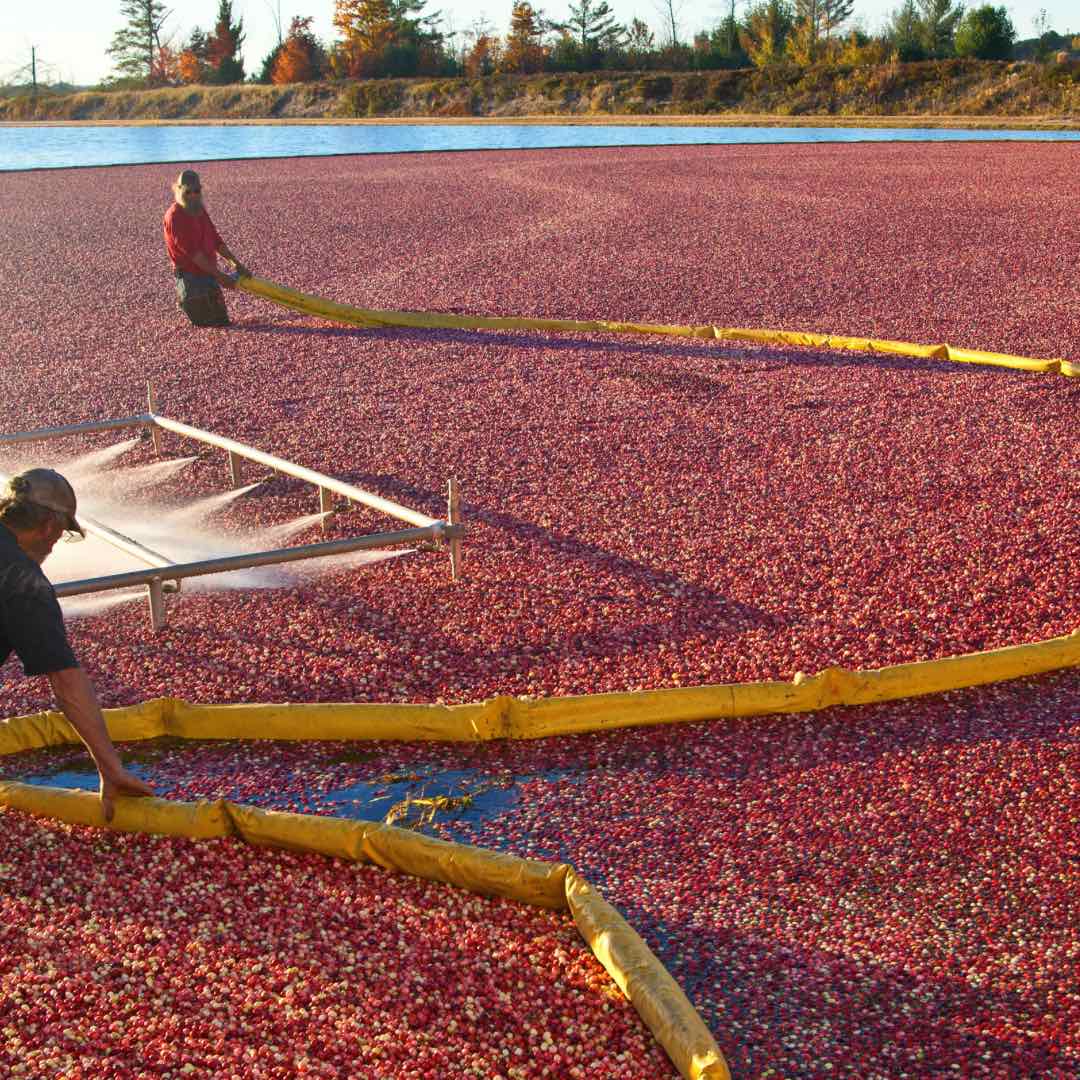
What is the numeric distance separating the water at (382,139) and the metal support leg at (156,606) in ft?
82.6

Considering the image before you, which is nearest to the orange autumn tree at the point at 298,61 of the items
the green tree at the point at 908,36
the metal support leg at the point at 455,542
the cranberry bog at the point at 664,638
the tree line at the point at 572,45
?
the tree line at the point at 572,45

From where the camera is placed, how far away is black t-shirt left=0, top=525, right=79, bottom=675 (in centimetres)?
386

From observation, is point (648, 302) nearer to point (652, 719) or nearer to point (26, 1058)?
point (652, 719)

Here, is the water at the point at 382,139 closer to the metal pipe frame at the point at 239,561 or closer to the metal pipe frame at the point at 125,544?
the metal pipe frame at the point at 125,544

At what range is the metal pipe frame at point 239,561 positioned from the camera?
5602mm

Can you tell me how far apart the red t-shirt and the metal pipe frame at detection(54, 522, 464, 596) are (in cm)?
725

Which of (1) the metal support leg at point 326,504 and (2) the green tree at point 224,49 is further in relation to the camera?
(2) the green tree at point 224,49

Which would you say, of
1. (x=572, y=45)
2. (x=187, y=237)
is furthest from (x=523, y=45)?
(x=187, y=237)

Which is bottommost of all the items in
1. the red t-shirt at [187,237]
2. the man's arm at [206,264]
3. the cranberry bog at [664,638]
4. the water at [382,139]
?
the cranberry bog at [664,638]

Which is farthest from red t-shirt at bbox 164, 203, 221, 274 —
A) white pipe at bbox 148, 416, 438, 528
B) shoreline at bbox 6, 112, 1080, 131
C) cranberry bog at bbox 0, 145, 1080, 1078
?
shoreline at bbox 6, 112, 1080, 131

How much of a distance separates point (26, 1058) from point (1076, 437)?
743cm

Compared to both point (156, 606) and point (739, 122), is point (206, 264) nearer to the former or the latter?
point (156, 606)

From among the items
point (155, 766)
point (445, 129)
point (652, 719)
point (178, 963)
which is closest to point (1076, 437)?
point (652, 719)

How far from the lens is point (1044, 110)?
4141cm
